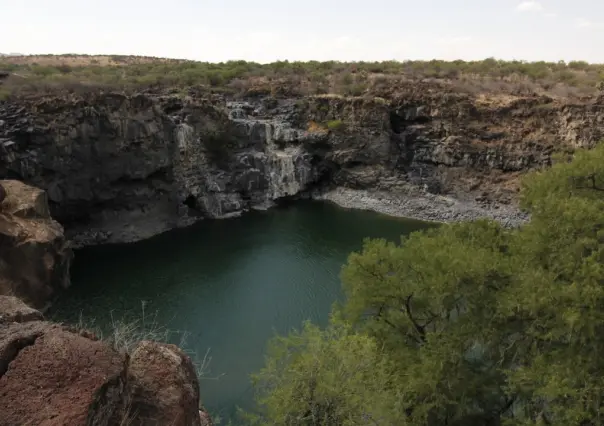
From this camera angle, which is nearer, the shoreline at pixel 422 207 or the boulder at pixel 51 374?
the boulder at pixel 51 374

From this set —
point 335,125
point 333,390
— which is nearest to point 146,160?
point 335,125

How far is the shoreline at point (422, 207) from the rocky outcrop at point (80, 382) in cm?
3886

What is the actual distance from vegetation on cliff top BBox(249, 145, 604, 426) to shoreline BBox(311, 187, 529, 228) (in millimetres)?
29086

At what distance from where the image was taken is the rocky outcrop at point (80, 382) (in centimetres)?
536

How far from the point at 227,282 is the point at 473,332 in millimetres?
19619

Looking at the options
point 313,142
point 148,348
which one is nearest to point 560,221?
point 148,348

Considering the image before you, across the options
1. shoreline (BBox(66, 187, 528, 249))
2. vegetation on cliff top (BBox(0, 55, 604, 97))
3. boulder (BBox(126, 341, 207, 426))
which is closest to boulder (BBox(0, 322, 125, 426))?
boulder (BBox(126, 341, 207, 426))

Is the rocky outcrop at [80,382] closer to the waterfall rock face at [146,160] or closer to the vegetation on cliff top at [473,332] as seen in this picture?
the vegetation on cliff top at [473,332]

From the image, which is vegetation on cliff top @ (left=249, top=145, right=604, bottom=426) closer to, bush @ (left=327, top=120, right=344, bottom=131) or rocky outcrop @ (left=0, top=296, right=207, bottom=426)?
rocky outcrop @ (left=0, top=296, right=207, bottom=426)

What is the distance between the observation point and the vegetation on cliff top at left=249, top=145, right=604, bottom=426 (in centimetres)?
1048

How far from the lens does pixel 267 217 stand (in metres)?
44.2

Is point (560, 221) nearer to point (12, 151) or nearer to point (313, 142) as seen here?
point (12, 151)

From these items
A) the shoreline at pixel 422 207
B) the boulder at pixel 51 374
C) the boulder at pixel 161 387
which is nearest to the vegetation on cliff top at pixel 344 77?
the shoreline at pixel 422 207

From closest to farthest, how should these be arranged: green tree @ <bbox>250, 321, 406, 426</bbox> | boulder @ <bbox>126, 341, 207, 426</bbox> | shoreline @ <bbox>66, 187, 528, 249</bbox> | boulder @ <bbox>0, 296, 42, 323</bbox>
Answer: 1. boulder @ <bbox>126, 341, 207, 426</bbox>
2. boulder @ <bbox>0, 296, 42, 323</bbox>
3. green tree @ <bbox>250, 321, 406, 426</bbox>
4. shoreline @ <bbox>66, 187, 528, 249</bbox>
